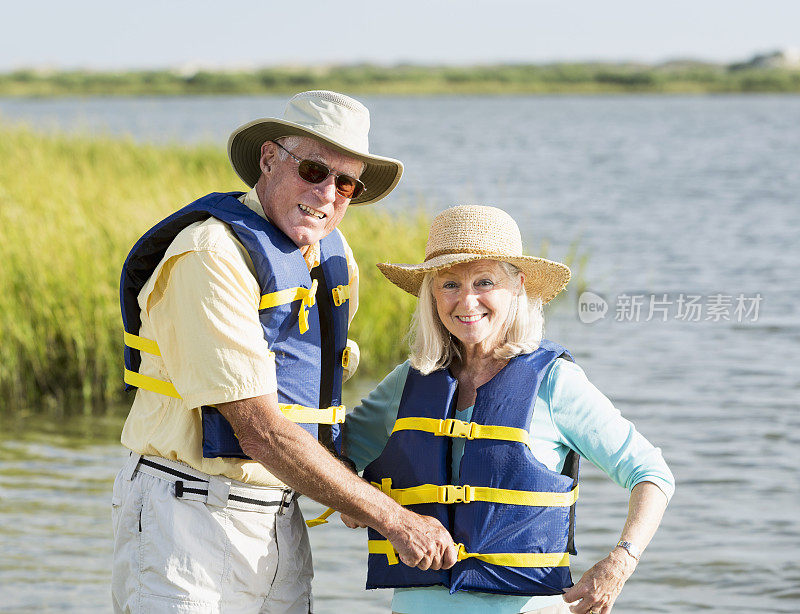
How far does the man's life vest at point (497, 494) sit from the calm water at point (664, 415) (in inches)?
96.3

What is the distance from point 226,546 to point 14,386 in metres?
5.64

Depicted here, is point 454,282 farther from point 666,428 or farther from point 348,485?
point 666,428

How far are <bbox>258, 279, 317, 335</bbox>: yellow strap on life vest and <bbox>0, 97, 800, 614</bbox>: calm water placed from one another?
2.68m

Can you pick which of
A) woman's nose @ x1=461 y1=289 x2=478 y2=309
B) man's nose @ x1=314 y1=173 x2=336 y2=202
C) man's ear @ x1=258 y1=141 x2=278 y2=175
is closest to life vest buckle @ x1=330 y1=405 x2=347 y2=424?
woman's nose @ x1=461 y1=289 x2=478 y2=309

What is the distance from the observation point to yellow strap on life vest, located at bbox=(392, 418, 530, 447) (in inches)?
114

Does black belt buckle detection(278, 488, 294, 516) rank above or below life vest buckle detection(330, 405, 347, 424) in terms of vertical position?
below

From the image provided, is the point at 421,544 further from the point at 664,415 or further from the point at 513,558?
the point at 664,415

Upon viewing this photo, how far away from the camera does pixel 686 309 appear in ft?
42.6

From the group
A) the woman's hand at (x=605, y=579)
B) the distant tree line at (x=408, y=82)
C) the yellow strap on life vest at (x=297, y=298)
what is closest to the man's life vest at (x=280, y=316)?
the yellow strap on life vest at (x=297, y=298)

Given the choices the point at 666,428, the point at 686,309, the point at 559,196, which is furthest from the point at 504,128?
the point at 666,428

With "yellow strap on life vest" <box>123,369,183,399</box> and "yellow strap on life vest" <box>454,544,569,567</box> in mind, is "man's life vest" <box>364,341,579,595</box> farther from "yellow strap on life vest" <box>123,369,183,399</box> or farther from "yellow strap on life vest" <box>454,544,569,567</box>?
"yellow strap on life vest" <box>123,369,183,399</box>

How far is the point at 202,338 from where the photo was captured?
267cm

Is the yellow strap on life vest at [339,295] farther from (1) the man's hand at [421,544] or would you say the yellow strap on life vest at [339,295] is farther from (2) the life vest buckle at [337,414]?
(1) the man's hand at [421,544]

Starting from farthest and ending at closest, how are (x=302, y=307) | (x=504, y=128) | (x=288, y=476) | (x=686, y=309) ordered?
(x=504, y=128)
(x=686, y=309)
(x=302, y=307)
(x=288, y=476)
